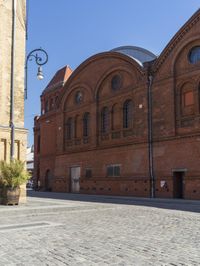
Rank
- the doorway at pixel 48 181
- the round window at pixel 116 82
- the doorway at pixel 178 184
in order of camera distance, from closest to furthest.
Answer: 1. the doorway at pixel 178 184
2. the round window at pixel 116 82
3. the doorway at pixel 48 181

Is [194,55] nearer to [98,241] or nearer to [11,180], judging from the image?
[11,180]

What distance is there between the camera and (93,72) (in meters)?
41.9

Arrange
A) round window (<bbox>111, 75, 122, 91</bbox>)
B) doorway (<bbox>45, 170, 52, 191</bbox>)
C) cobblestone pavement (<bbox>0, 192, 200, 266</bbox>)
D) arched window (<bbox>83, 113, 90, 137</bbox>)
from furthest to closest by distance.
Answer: doorway (<bbox>45, 170, 52, 191</bbox>) → arched window (<bbox>83, 113, 90, 137</bbox>) → round window (<bbox>111, 75, 122, 91</bbox>) → cobblestone pavement (<bbox>0, 192, 200, 266</bbox>)

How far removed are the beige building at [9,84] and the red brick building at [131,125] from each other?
42.0ft

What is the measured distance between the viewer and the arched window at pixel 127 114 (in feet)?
118

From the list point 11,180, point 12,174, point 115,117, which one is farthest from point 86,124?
point 11,180

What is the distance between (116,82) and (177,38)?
874 centimetres

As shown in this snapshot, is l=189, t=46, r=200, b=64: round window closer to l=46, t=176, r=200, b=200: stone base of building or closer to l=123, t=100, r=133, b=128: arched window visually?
l=123, t=100, r=133, b=128: arched window

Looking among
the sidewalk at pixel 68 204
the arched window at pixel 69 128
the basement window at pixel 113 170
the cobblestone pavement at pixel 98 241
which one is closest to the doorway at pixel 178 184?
the sidewalk at pixel 68 204

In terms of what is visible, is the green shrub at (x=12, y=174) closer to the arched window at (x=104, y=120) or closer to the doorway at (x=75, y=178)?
the arched window at (x=104, y=120)

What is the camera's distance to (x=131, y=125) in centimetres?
3559

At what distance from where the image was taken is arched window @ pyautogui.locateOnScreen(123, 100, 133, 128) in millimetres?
35969

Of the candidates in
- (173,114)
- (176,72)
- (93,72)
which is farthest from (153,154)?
(93,72)

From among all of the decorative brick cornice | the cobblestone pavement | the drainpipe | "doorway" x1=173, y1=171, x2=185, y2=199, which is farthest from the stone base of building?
the cobblestone pavement
